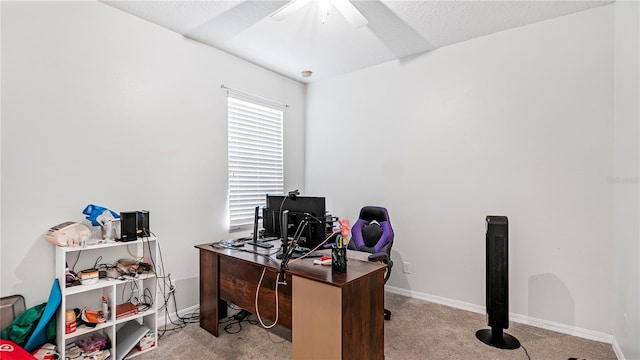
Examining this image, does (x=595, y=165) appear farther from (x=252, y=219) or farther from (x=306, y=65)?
(x=252, y=219)

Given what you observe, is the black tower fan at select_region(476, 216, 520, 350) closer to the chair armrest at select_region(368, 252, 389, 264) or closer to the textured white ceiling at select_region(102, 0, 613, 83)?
the chair armrest at select_region(368, 252, 389, 264)

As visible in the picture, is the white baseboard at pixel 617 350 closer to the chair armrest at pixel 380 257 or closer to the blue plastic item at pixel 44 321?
the chair armrest at pixel 380 257

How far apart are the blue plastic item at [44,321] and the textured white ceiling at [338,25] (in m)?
2.30

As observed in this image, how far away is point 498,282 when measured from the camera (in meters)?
2.58

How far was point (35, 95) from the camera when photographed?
2246 millimetres

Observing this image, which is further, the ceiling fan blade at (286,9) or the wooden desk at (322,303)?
the ceiling fan blade at (286,9)

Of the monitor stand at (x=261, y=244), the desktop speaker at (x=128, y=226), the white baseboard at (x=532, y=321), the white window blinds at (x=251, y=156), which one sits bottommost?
the white baseboard at (x=532, y=321)

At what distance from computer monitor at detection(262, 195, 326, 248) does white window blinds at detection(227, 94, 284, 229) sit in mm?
1230

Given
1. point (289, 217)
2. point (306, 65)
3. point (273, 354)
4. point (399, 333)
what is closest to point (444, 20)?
point (306, 65)

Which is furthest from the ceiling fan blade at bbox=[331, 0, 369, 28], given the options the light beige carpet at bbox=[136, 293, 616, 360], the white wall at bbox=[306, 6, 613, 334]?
the light beige carpet at bbox=[136, 293, 616, 360]

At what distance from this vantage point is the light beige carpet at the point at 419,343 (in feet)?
7.92

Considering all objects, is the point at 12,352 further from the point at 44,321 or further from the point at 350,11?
the point at 350,11

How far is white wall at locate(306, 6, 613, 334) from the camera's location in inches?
105

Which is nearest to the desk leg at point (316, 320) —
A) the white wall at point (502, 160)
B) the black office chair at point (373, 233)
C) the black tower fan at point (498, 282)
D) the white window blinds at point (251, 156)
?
the black office chair at point (373, 233)
